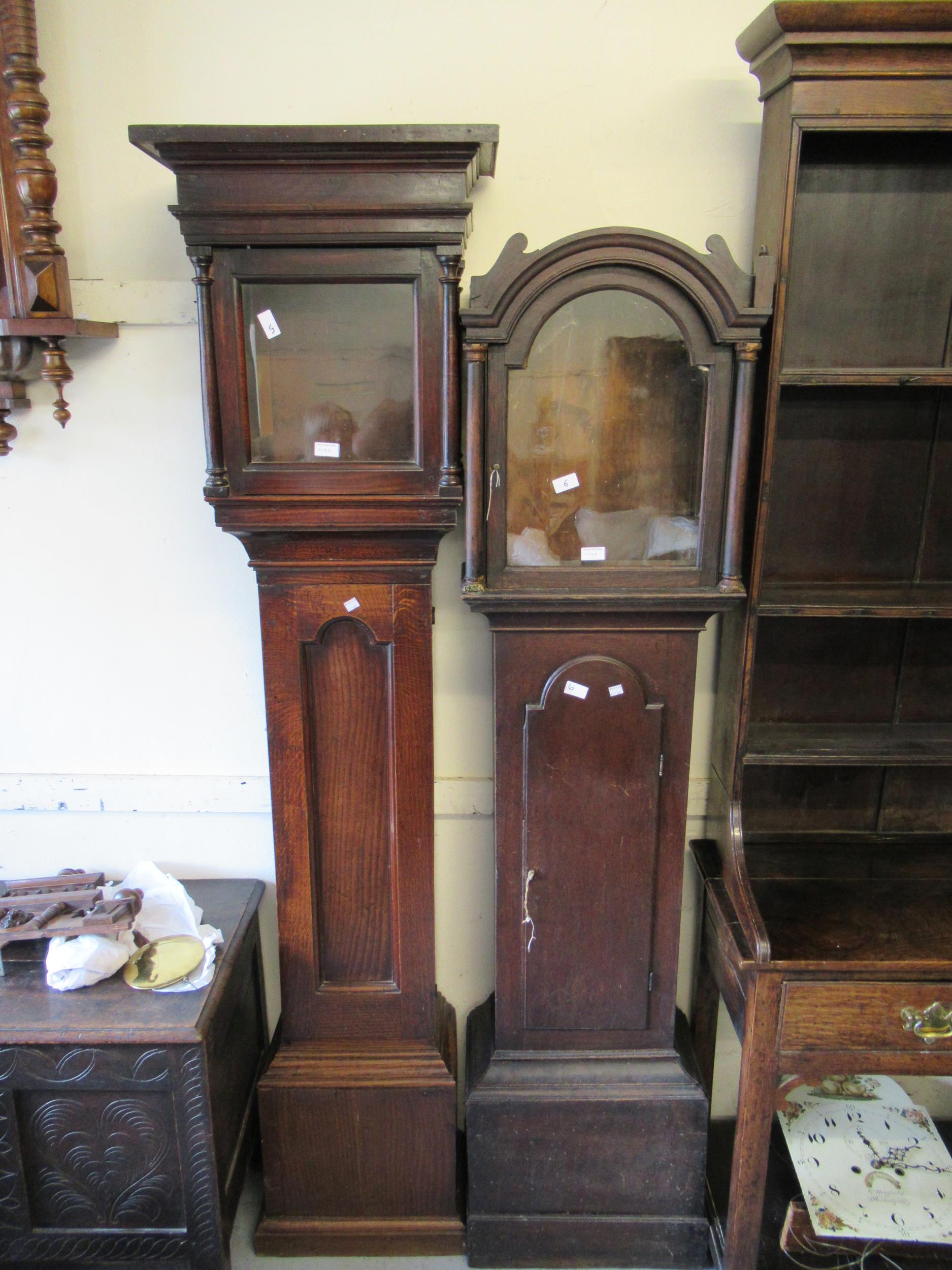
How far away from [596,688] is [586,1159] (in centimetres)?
95

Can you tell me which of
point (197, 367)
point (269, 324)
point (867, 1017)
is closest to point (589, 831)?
point (867, 1017)

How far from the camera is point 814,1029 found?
61.0 inches

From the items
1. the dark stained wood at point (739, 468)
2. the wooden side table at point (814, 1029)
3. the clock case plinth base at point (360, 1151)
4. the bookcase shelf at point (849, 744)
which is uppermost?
the dark stained wood at point (739, 468)

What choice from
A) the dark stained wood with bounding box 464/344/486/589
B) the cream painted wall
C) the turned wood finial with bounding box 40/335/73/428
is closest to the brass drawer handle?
the cream painted wall

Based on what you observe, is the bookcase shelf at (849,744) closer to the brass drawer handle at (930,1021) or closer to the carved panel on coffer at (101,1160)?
the brass drawer handle at (930,1021)

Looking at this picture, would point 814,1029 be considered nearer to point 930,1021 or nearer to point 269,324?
point 930,1021

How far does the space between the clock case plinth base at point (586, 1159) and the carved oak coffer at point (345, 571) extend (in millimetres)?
91

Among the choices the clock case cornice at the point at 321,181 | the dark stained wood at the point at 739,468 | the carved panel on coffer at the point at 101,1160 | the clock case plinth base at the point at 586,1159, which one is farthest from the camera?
the clock case plinth base at the point at 586,1159

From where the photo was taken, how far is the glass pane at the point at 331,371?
1.49m

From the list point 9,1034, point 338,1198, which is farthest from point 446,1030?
point 9,1034

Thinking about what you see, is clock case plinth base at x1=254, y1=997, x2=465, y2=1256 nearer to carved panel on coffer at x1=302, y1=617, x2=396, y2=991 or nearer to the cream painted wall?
carved panel on coffer at x1=302, y1=617, x2=396, y2=991

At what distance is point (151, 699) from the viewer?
75.0 inches

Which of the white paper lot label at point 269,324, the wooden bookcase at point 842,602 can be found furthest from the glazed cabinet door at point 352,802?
the wooden bookcase at point 842,602

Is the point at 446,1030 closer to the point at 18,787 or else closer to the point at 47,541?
the point at 18,787
